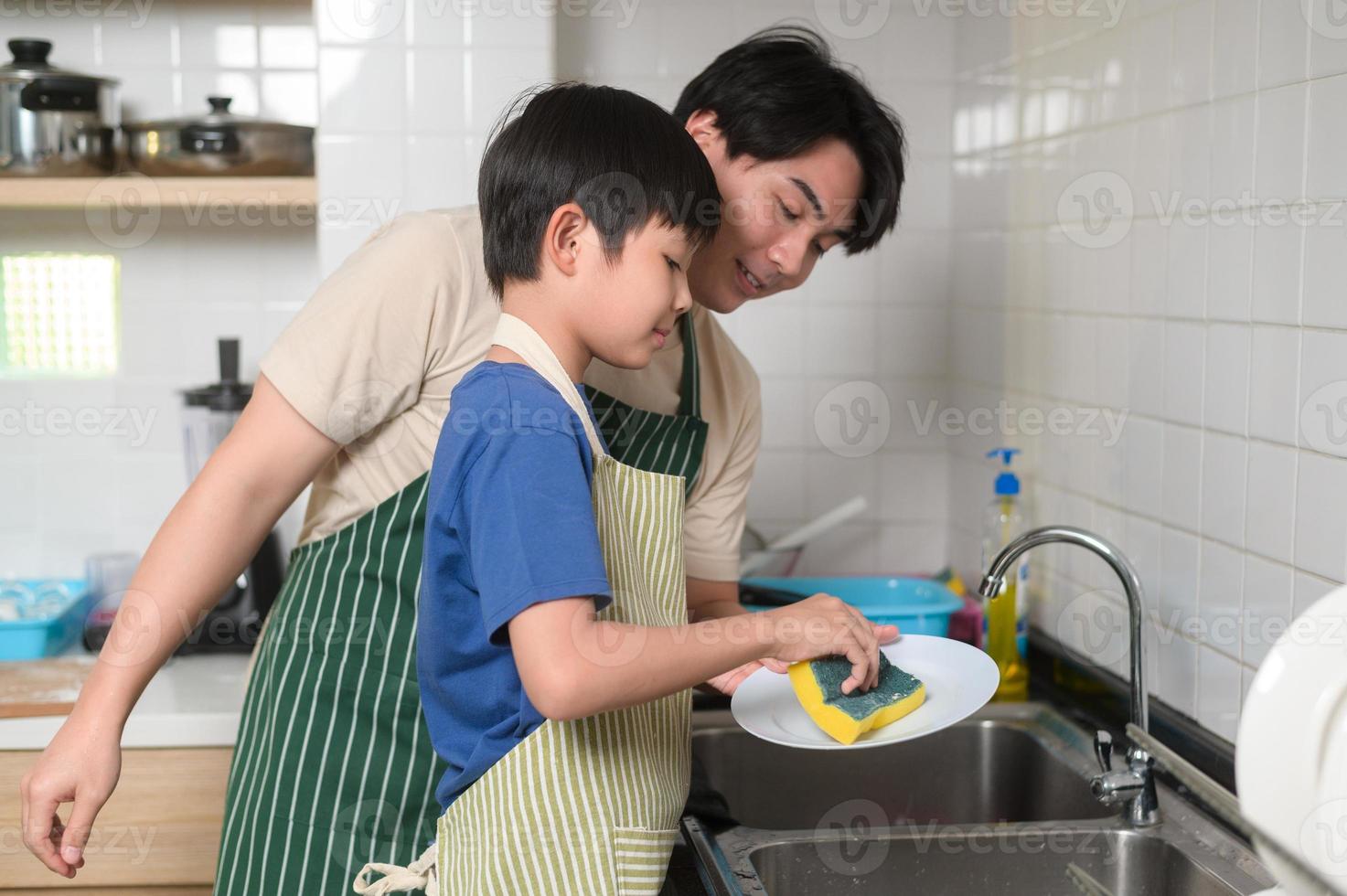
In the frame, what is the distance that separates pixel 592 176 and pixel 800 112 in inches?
12.4

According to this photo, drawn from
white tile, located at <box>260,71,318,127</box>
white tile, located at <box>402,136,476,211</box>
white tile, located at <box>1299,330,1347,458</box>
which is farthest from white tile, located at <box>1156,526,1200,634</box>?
white tile, located at <box>260,71,318,127</box>

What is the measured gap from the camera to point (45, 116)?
186 cm

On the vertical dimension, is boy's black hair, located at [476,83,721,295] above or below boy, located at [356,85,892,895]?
above

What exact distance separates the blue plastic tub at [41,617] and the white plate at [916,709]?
1.22 metres

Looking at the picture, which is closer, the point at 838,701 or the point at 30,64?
the point at 838,701

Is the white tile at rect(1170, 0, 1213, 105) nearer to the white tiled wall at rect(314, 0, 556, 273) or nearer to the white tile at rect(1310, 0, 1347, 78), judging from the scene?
the white tile at rect(1310, 0, 1347, 78)

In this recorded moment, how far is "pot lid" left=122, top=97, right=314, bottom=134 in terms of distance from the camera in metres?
1.86

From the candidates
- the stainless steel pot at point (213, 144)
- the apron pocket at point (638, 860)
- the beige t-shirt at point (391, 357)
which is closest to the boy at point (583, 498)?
the apron pocket at point (638, 860)

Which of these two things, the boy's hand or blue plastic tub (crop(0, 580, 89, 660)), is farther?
blue plastic tub (crop(0, 580, 89, 660))

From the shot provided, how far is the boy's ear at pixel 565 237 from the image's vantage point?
930 millimetres

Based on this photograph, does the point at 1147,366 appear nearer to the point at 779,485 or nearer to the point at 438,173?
the point at 779,485

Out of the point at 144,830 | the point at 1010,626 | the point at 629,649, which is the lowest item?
the point at 144,830

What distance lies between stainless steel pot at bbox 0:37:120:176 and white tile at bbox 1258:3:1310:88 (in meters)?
1.60

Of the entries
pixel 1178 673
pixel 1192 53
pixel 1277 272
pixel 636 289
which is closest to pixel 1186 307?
pixel 1277 272
